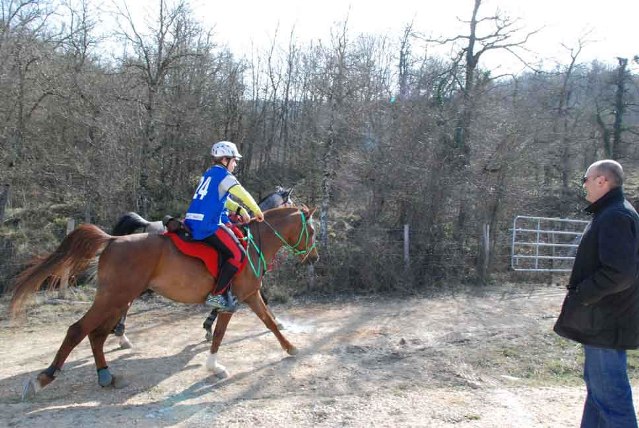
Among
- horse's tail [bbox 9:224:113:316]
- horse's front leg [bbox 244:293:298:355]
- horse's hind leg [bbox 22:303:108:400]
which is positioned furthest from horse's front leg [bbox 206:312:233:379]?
horse's tail [bbox 9:224:113:316]

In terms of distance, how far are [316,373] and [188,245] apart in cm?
224

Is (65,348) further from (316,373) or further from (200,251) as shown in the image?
(316,373)

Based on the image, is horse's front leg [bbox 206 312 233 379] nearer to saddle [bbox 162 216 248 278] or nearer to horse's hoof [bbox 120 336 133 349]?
saddle [bbox 162 216 248 278]

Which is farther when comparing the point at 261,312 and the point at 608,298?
the point at 261,312

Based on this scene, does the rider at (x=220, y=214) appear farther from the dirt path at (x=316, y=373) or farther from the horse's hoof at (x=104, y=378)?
the horse's hoof at (x=104, y=378)

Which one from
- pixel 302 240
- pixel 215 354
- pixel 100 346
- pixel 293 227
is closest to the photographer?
pixel 100 346

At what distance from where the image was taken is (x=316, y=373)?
5914mm

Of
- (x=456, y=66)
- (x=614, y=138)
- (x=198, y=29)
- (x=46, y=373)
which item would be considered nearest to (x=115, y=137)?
(x=198, y=29)

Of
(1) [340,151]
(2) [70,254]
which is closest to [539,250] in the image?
(1) [340,151]

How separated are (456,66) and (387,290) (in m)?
9.55

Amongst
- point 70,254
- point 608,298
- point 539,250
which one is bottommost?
point 539,250

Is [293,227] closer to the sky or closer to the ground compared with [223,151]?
closer to the ground

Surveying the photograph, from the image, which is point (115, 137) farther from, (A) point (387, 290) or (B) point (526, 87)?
(B) point (526, 87)

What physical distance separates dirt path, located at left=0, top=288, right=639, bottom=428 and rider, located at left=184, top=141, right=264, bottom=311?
1.15 metres
